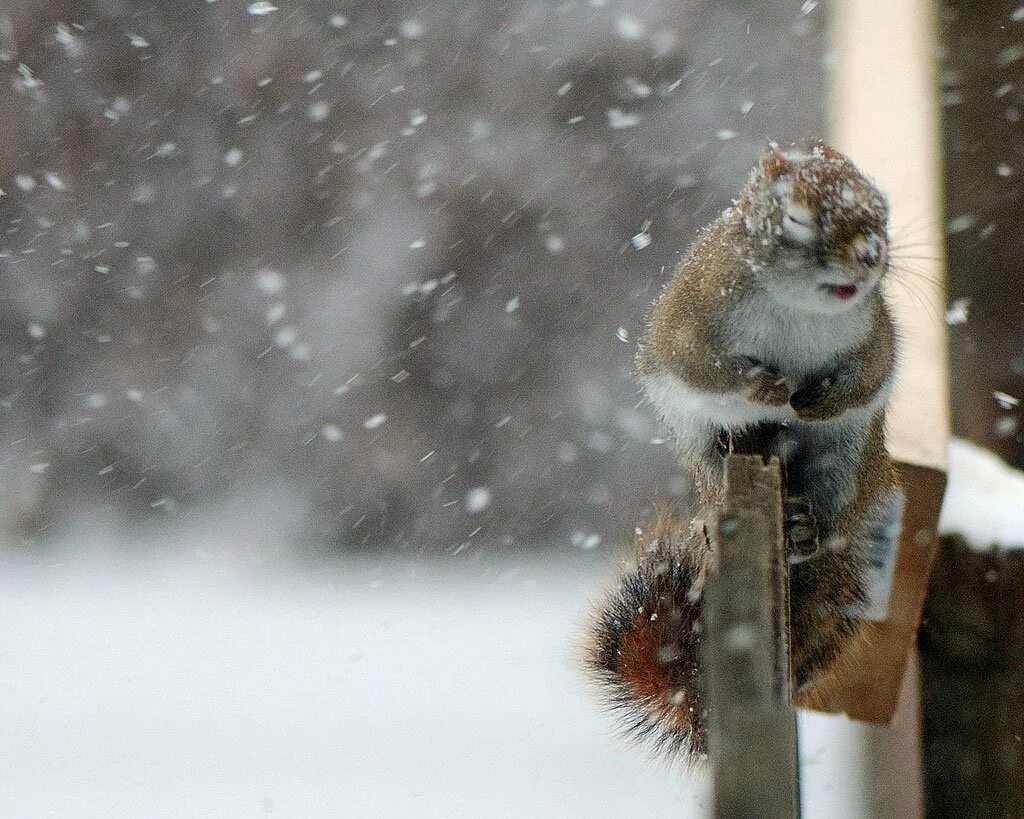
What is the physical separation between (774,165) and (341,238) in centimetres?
190

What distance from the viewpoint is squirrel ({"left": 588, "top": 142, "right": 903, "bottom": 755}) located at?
0.89 metres

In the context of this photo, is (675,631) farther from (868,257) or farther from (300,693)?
(300,693)

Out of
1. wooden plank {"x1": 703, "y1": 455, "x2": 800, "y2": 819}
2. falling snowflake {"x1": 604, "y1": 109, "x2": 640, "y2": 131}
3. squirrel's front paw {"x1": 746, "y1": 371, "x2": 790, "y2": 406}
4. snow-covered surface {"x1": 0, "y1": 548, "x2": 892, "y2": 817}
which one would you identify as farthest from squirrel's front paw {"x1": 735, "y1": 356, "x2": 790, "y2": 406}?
falling snowflake {"x1": 604, "y1": 109, "x2": 640, "y2": 131}

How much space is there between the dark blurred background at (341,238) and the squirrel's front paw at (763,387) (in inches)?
62.6

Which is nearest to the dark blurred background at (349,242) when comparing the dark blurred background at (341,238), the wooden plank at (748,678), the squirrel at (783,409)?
the dark blurred background at (341,238)

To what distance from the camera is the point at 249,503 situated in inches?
105

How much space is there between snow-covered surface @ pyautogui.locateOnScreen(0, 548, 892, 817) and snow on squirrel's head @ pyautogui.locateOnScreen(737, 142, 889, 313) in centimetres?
81

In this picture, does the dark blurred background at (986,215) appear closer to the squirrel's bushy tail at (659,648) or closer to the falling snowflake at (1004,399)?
the falling snowflake at (1004,399)

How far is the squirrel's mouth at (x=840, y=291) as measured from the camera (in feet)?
2.86

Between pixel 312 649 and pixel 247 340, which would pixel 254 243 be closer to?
pixel 247 340

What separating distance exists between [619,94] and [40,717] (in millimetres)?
1878

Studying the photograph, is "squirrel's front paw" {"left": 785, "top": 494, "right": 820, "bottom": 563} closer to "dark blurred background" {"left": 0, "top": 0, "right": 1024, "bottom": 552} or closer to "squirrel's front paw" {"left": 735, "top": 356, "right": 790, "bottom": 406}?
Answer: "squirrel's front paw" {"left": 735, "top": 356, "right": 790, "bottom": 406}

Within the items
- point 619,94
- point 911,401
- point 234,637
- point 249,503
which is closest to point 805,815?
point 911,401

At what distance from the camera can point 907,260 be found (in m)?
1.40
